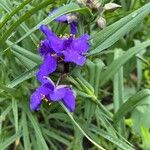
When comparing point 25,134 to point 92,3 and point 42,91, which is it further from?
point 92,3

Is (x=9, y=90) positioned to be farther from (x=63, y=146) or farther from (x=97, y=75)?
(x=63, y=146)

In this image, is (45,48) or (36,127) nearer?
(45,48)

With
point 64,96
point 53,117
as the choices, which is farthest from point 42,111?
point 64,96

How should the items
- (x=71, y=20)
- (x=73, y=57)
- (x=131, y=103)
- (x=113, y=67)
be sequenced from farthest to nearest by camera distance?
(x=113, y=67), (x=131, y=103), (x=71, y=20), (x=73, y=57)

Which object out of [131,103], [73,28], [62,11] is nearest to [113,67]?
[131,103]

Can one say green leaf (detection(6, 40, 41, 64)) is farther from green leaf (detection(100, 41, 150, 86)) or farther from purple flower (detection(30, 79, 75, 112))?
green leaf (detection(100, 41, 150, 86))

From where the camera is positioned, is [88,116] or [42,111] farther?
[42,111]

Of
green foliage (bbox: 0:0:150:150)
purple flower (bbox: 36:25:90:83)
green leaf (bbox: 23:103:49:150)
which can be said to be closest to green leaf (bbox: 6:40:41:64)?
green foliage (bbox: 0:0:150:150)
